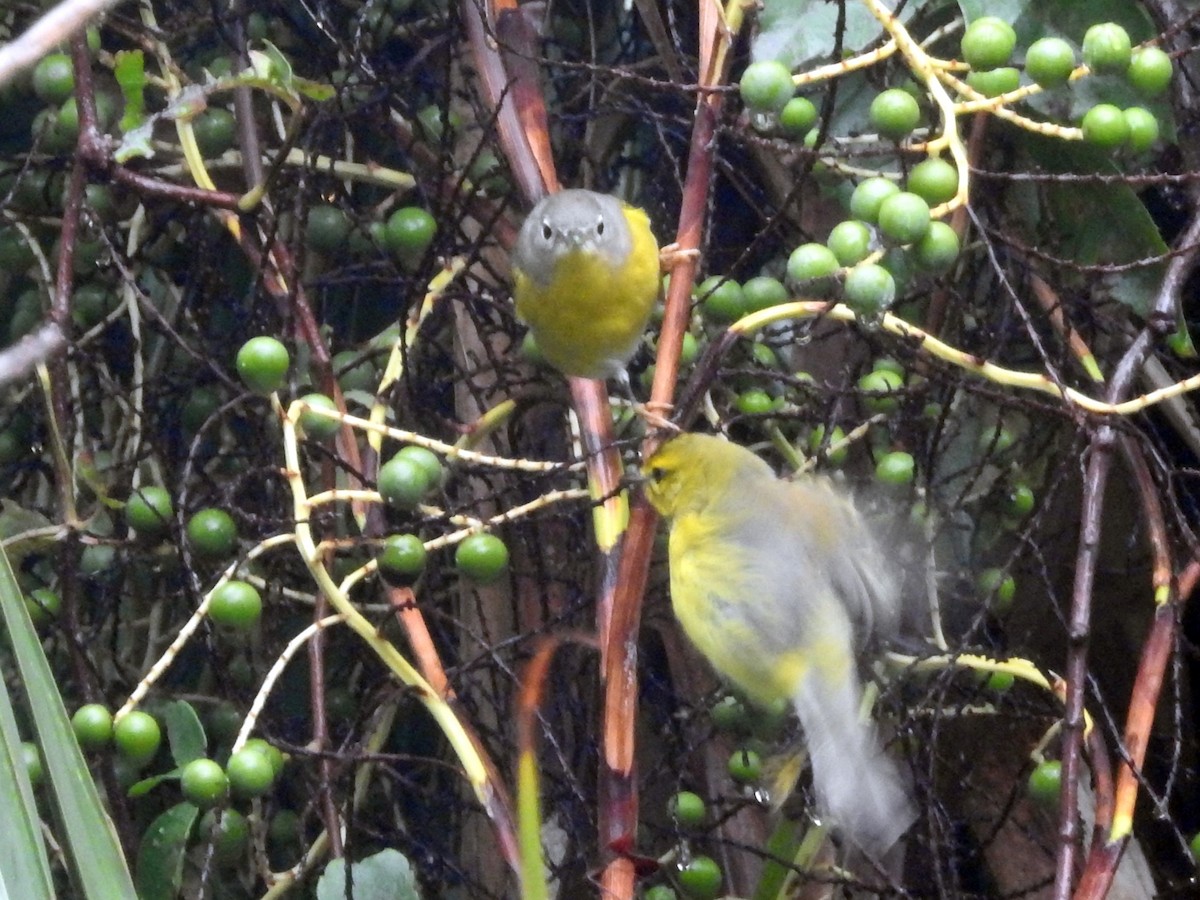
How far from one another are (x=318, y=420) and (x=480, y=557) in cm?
17

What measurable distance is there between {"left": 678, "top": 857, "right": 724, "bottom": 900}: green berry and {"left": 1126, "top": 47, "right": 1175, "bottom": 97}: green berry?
28.6 inches

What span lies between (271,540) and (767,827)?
0.55 meters

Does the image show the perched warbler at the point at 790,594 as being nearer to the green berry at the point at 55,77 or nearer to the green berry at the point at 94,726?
the green berry at the point at 94,726

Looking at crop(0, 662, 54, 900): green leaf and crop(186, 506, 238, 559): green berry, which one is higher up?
crop(0, 662, 54, 900): green leaf

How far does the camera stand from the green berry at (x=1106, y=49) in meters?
1.05

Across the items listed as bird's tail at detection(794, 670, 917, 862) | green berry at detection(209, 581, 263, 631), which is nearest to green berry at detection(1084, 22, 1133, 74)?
bird's tail at detection(794, 670, 917, 862)

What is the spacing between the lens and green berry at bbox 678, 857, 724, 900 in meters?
1.10

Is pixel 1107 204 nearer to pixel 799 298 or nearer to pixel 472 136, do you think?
pixel 799 298

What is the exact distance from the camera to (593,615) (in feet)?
4.11

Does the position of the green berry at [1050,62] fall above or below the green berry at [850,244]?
above

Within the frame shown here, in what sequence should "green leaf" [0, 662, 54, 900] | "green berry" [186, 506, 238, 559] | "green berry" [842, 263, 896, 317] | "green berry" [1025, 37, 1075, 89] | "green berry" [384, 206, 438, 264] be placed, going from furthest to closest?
"green berry" [384, 206, 438, 264] → "green berry" [186, 506, 238, 559] → "green berry" [1025, 37, 1075, 89] → "green berry" [842, 263, 896, 317] → "green leaf" [0, 662, 54, 900]

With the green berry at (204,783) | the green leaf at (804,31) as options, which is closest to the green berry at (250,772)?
the green berry at (204,783)

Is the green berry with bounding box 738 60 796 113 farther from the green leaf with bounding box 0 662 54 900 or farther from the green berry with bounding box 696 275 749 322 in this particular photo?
the green leaf with bounding box 0 662 54 900

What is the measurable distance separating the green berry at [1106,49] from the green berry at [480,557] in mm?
600
